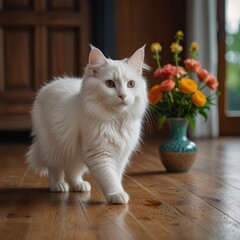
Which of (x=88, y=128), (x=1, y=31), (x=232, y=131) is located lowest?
(x=232, y=131)

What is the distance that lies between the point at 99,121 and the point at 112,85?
136mm

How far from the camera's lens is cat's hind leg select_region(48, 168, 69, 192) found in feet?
6.45

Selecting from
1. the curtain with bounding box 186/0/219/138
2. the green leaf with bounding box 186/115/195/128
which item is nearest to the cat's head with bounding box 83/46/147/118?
the green leaf with bounding box 186/115/195/128

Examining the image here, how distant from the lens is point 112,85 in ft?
5.51

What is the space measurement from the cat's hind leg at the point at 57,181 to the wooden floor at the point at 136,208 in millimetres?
39

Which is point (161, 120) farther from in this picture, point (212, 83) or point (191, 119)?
point (212, 83)

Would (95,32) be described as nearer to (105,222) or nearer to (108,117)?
(108,117)

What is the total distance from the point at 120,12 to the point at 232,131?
1623 millimetres

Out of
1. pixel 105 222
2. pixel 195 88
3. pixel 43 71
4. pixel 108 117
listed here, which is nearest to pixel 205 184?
pixel 195 88

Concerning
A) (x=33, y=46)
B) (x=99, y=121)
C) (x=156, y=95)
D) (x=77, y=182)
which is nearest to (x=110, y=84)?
(x=99, y=121)

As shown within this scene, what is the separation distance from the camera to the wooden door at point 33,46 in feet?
13.2

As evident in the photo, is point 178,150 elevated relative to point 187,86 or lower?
lower

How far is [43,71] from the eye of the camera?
411 centimetres

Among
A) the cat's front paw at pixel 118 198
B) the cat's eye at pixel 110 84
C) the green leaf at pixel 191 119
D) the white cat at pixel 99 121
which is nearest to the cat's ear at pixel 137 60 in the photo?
the white cat at pixel 99 121
